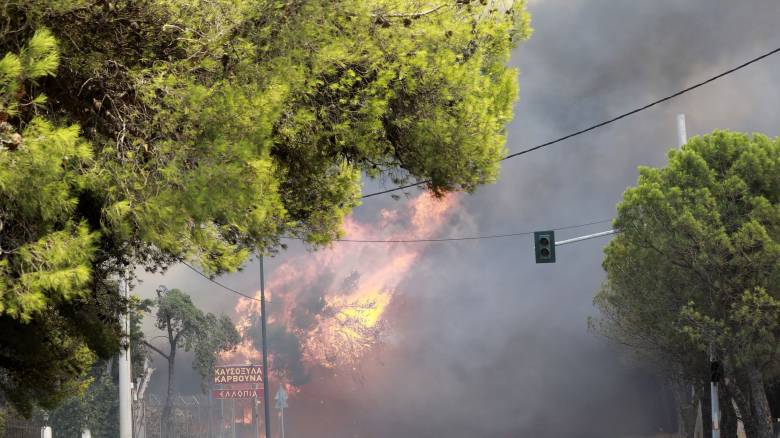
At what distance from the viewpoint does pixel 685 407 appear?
146 feet

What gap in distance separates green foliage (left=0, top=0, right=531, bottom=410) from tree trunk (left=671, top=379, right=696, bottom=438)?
3122 centimetres

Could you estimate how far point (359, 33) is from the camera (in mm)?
11812

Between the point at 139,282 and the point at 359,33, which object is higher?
the point at 359,33

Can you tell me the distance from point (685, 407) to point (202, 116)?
3794cm

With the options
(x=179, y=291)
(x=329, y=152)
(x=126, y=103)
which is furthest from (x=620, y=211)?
(x=179, y=291)

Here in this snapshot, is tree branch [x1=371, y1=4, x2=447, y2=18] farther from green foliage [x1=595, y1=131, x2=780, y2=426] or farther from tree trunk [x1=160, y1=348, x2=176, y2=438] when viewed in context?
tree trunk [x1=160, y1=348, x2=176, y2=438]

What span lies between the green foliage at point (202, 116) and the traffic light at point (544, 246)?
1326 cm

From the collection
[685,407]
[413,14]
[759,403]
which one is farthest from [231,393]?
[413,14]

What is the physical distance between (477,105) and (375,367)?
242ft

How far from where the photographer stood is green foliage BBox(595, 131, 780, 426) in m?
30.3

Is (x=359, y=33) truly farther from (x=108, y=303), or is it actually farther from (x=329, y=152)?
(x=108, y=303)

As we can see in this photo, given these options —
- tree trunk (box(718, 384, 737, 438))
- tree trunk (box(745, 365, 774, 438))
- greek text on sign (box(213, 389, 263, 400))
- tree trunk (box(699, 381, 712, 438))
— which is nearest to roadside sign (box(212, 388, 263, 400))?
greek text on sign (box(213, 389, 263, 400))

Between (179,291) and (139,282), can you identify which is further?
(179,291)

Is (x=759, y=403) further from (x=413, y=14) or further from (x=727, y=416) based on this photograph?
(x=413, y=14)
